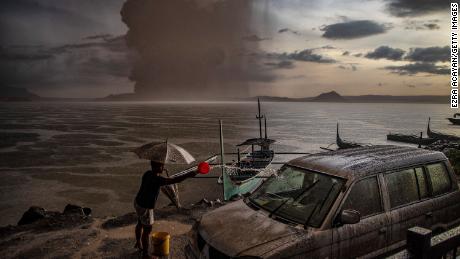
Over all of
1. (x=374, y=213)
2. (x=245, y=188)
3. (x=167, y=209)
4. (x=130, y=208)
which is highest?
(x=374, y=213)

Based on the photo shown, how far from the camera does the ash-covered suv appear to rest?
444 centimetres

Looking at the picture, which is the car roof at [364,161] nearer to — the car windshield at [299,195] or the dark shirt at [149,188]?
the car windshield at [299,195]

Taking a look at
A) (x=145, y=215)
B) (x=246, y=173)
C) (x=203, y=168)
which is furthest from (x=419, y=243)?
(x=246, y=173)

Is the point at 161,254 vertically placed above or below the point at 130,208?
above

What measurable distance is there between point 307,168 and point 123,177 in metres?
29.2

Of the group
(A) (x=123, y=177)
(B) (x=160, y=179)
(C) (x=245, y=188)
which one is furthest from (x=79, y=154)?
(B) (x=160, y=179)

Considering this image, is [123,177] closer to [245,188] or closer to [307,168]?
[245,188]

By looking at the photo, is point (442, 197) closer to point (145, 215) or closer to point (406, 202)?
point (406, 202)

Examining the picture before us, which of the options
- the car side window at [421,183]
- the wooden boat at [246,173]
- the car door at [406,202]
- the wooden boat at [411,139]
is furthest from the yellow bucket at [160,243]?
the wooden boat at [411,139]

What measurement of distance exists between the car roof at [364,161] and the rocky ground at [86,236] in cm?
366

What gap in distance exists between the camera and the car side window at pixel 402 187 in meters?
5.29

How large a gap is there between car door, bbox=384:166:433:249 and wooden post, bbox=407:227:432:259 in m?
2.08

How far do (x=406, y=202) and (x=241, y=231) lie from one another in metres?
2.94

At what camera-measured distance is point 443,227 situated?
5.98 meters
